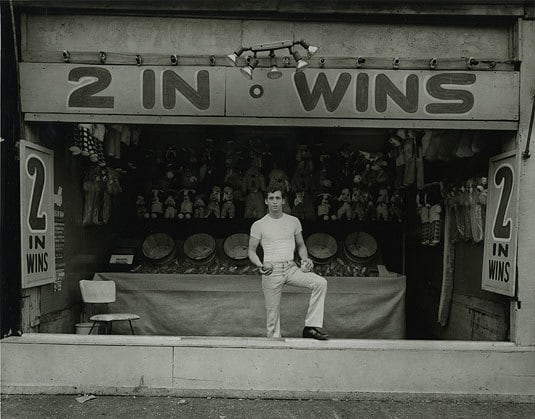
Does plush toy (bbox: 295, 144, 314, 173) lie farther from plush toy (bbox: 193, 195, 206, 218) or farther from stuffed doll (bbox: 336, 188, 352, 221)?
plush toy (bbox: 193, 195, 206, 218)

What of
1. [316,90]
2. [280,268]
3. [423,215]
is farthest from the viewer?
[423,215]

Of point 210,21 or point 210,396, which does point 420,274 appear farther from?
point 210,21

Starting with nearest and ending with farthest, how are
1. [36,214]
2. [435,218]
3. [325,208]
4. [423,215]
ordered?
[36,214], [435,218], [423,215], [325,208]

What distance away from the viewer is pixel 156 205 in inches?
338

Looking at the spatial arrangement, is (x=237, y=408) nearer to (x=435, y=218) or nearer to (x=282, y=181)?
(x=282, y=181)

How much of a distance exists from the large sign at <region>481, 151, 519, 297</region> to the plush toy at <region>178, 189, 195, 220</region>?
456 centimetres

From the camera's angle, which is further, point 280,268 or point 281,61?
point 280,268

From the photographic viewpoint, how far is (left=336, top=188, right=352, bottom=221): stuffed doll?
27.9 feet

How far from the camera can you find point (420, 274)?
899 centimetres

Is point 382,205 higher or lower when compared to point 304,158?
lower

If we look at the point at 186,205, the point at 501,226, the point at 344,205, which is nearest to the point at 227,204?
the point at 186,205

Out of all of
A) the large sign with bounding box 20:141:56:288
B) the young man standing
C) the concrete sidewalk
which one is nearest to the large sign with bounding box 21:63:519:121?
the large sign with bounding box 20:141:56:288

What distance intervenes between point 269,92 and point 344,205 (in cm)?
327

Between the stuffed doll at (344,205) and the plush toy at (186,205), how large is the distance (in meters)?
2.43
